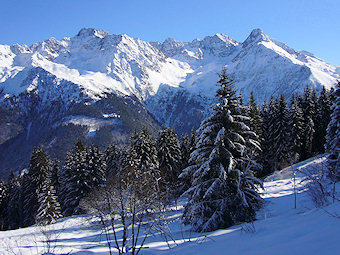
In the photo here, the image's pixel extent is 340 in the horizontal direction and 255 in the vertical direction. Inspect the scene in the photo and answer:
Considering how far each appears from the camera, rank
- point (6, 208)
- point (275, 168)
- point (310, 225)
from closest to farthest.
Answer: point (310, 225) → point (275, 168) → point (6, 208)

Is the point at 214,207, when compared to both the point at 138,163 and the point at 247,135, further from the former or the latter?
the point at 138,163

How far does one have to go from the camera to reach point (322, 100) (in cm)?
3922

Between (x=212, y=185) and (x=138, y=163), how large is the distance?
2101 cm

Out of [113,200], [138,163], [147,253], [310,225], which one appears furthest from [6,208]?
[310,225]

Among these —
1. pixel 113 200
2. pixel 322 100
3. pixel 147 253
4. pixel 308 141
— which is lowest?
pixel 147 253

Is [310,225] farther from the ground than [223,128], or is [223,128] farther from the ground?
[223,128]

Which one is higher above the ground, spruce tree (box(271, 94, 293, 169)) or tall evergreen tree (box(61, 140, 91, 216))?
spruce tree (box(271, 94, 293, 169))

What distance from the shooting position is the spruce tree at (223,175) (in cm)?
1355

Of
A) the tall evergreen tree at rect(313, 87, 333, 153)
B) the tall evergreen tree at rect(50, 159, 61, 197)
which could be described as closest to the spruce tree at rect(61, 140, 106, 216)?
the tall evergreen tree at rect(50, 159, 61, 197)

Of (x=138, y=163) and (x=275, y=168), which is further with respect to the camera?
(x=275, y=168)

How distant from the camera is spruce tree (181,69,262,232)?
44.5 feet

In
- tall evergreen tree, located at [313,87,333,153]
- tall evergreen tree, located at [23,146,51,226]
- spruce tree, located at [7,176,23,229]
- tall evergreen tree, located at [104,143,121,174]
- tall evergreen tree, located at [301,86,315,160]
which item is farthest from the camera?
spruce tree, located at [7,176,23,229]

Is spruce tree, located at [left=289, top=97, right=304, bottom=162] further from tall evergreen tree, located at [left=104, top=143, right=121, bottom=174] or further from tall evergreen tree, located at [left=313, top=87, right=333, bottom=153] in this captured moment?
tall evergreen tree, located at [left=104, top=143, right=121, bottom=174]

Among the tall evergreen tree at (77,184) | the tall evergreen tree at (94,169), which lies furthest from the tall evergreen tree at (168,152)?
the tall evergreen tree at (77,184)
